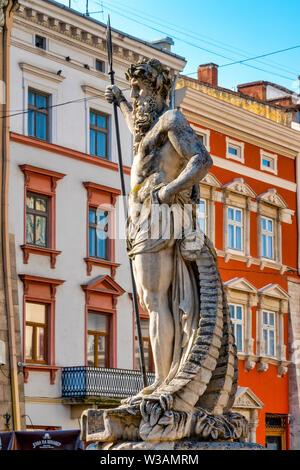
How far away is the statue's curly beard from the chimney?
31098 millimetres

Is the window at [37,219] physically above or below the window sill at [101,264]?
above

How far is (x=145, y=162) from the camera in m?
9.21

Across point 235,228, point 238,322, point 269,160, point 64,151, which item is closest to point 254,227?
point 235,228

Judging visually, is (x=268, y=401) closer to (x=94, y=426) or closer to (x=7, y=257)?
(x=7, y=257)

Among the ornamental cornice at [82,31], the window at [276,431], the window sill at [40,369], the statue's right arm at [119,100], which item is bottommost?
the window at [276,431]

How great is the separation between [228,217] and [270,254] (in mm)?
2864

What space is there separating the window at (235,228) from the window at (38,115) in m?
8.71

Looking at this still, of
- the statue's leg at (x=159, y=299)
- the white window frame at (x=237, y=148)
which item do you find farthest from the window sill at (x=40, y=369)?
the statue's leg at (x=159, y=299)

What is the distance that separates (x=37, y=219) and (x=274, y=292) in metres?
11.5

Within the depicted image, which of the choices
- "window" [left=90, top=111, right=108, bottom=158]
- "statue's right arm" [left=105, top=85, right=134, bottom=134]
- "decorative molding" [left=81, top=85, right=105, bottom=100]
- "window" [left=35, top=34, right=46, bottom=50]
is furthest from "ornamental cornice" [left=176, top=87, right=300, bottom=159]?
"statue's right arm" [left=105, top=85, right=134, bottom=134]

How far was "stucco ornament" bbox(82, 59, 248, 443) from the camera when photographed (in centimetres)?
841

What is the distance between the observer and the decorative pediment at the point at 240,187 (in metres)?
36.7

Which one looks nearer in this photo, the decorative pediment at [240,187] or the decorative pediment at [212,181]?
the decorative pediment at [212,181]

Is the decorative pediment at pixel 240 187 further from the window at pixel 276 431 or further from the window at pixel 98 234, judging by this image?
the window at pixel 276 431
